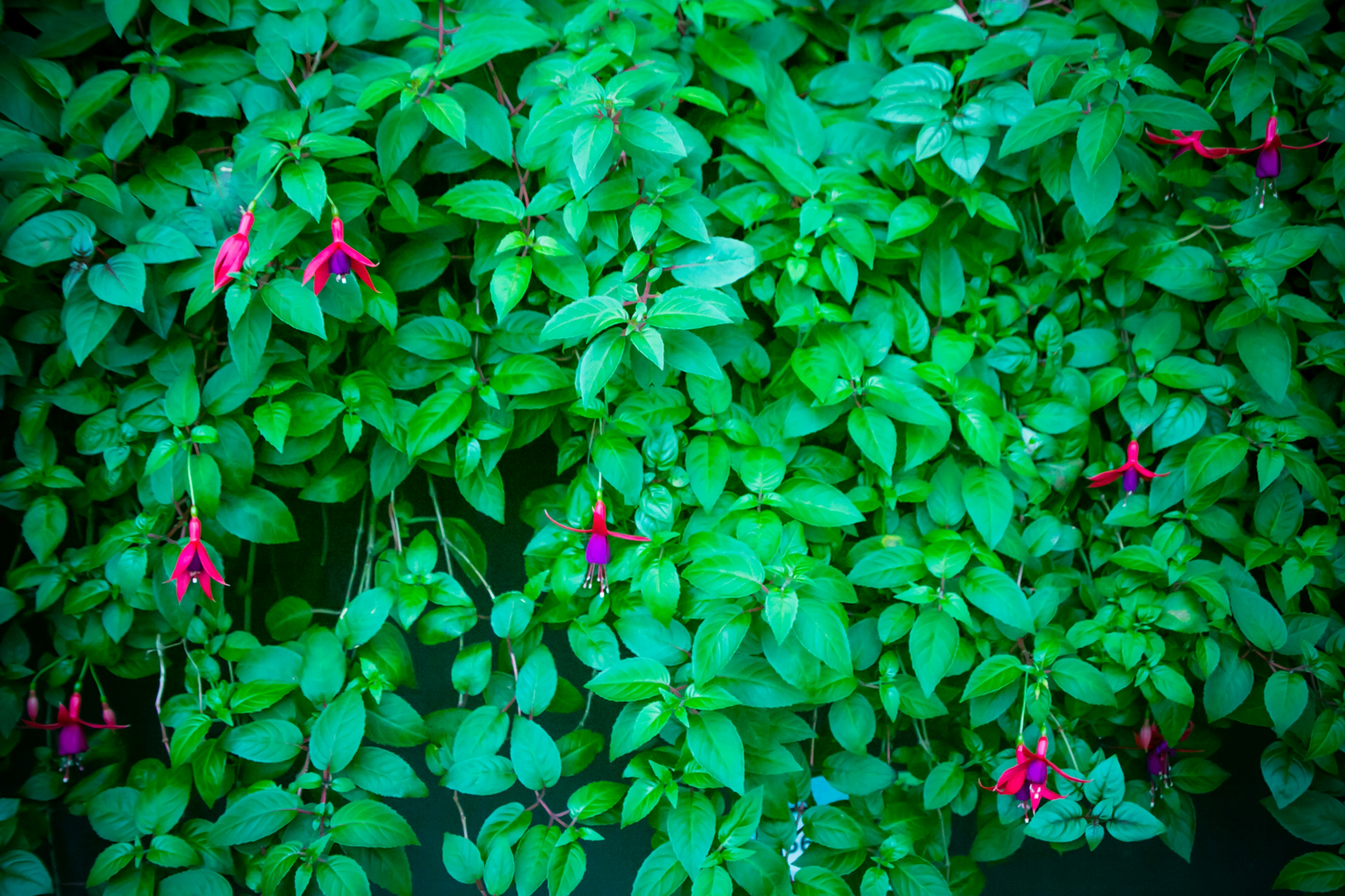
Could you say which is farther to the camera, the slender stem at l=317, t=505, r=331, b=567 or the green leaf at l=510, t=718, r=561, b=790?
the slender stem at l=317, t=505, r=331, b=567

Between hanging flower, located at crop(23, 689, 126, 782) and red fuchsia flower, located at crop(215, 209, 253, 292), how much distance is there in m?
0.68

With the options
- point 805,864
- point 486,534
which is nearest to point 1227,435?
point 805,864

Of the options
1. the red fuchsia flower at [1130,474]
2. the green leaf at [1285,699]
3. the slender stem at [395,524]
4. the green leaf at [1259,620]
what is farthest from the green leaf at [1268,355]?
the slender stem at [395,524]

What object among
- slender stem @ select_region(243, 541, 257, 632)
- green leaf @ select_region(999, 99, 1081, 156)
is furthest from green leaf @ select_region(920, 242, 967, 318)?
slender stem @ select_region(243, 541, 257, 632)

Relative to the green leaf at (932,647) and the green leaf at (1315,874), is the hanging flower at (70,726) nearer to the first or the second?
the green leaf at (932,647)

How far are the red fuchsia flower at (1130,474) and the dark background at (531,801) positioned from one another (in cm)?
60

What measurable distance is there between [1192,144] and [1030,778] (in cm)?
98

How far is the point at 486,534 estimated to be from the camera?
4.48ft

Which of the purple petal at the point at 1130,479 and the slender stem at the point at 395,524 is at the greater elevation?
the purple petal at the point at 1130,479

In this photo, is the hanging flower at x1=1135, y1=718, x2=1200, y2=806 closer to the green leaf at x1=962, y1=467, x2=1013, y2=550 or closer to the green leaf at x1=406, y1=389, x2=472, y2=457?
the green leaf at x1=962, y1=467, x2=1013, y2=550

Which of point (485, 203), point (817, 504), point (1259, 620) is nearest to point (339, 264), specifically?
point (485, 203)

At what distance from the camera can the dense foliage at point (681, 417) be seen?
3.49ft

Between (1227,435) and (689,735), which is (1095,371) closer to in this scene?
(1227,435)

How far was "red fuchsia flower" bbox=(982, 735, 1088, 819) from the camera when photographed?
3.67 ft
